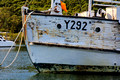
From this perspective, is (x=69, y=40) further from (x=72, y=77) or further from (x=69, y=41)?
(x=72, y=77)

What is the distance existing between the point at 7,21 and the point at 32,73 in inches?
1737

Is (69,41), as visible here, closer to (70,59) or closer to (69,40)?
(69,40)

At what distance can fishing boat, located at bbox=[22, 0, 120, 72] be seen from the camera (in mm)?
16156

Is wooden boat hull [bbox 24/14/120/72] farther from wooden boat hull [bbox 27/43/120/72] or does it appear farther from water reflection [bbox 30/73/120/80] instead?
water reflection [bbox 30/73/120/80]

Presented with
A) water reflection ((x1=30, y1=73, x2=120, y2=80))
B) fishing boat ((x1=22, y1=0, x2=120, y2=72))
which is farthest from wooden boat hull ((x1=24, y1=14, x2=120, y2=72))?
water reflection ((x1=30, y1=73, x2=120, y2=80))

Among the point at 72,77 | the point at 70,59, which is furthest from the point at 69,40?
the point at 72,77

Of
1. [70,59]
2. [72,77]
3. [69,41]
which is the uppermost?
[69,41]

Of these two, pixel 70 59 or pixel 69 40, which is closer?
pixel 69 40

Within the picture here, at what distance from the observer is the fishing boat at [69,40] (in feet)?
53.0

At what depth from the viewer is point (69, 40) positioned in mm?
16281

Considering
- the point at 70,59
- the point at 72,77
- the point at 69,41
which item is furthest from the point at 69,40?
the point at 72,77

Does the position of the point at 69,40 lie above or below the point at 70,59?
above

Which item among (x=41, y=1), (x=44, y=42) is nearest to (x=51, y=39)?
(x=44, y=42)

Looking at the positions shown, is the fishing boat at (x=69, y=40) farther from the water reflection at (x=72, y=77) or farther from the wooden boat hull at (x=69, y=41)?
the water reflection at (x=72, y=77)
